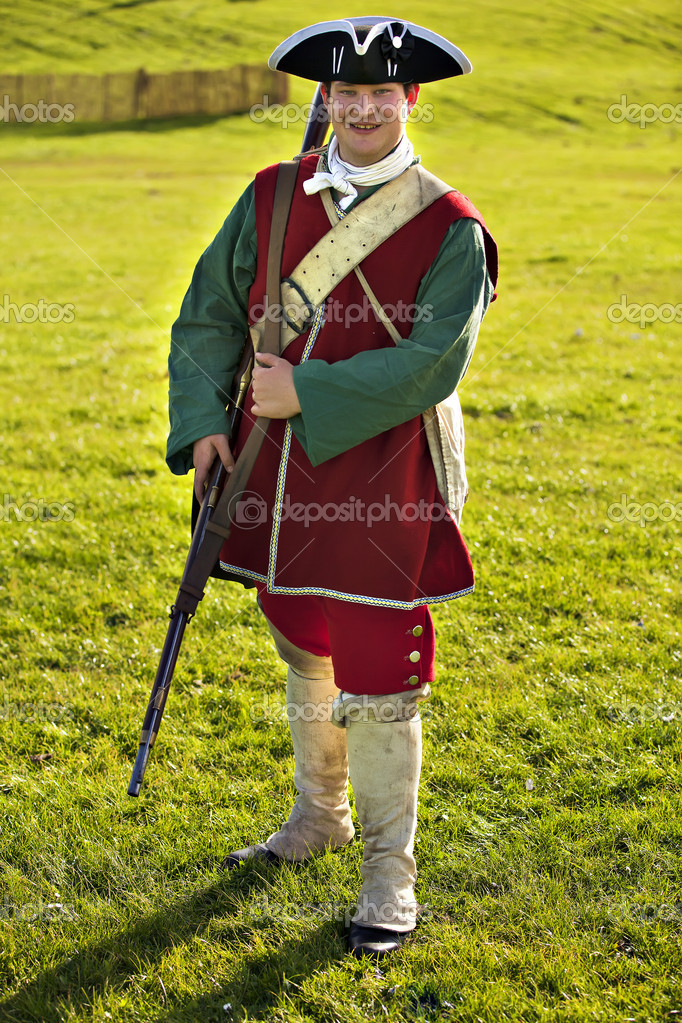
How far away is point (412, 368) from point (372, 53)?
103cm

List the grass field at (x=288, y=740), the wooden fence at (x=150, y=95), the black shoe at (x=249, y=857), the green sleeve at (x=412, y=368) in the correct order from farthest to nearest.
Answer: the wooden fence at (x=150, y=95) < the black shoe at (x=249, y=857) < the grass field at (x=288, y=740) < the green sleeve at (x=412, y=368)

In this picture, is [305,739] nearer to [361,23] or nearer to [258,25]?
[361,23]

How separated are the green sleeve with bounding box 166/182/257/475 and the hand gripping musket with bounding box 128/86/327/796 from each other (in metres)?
0.08

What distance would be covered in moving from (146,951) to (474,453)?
18.4 feet

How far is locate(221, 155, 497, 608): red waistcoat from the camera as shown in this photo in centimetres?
313

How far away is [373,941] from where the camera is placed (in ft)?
10.9

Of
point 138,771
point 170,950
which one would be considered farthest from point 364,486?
point 170,950

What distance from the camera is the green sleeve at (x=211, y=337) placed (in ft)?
11.4

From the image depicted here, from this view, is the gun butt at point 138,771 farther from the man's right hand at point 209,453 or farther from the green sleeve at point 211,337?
the green sleeve at point 211,337

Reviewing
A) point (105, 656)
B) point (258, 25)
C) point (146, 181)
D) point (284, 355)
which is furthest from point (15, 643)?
point (258, 25)

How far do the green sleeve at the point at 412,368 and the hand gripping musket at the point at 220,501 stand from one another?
404 mm

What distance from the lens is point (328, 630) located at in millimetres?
3484

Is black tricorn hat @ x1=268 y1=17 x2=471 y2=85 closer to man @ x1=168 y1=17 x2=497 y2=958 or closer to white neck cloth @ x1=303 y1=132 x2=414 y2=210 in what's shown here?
man @ x1=168 y1=17 x2=497 y2=958

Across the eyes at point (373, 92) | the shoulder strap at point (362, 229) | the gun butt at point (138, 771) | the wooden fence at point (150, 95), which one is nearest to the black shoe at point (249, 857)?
the gun butt at point (138, 771)
